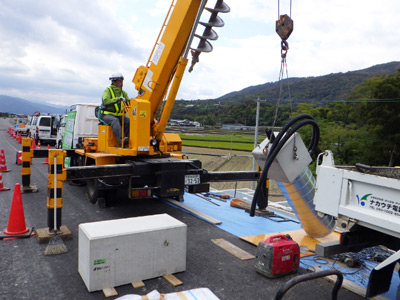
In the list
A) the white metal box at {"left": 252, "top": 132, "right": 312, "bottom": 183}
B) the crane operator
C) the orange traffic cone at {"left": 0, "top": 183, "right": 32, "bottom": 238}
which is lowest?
the orange traffic cone at {"left": 0, "top": 183, "right": 32, "bottom": 238}

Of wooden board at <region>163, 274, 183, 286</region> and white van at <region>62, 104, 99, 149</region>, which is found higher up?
white van at <region>62, 104, 99, 149</region>

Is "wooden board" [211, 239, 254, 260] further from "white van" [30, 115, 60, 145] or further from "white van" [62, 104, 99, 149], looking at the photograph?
"white van" [30, 115, 60, 145]

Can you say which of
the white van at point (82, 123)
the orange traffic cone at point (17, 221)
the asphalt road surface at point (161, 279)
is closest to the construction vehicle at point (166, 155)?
the orange traffic cone at point (17, 221)

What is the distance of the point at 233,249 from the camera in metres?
5.37

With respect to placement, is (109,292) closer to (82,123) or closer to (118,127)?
(118,127)

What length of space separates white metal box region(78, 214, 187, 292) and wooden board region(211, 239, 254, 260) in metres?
1.05

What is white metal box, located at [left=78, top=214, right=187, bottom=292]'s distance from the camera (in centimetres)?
384

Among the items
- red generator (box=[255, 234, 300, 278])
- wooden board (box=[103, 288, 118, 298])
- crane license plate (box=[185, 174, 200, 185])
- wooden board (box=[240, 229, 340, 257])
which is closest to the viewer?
wooden board (box=[103, 288, 118, 298])

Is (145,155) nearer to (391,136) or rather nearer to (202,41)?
(202,41)

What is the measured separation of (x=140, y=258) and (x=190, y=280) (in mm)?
727

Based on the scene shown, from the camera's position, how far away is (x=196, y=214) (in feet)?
23.6

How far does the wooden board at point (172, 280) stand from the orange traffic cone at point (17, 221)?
2.70 m

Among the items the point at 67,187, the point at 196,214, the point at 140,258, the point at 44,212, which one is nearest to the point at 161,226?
the point at 140,258

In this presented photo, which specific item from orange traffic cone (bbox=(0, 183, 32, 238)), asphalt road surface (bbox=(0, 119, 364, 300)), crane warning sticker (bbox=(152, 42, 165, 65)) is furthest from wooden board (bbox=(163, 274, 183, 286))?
crane warning sticker (bbox=(152, 42, 165, 65))
